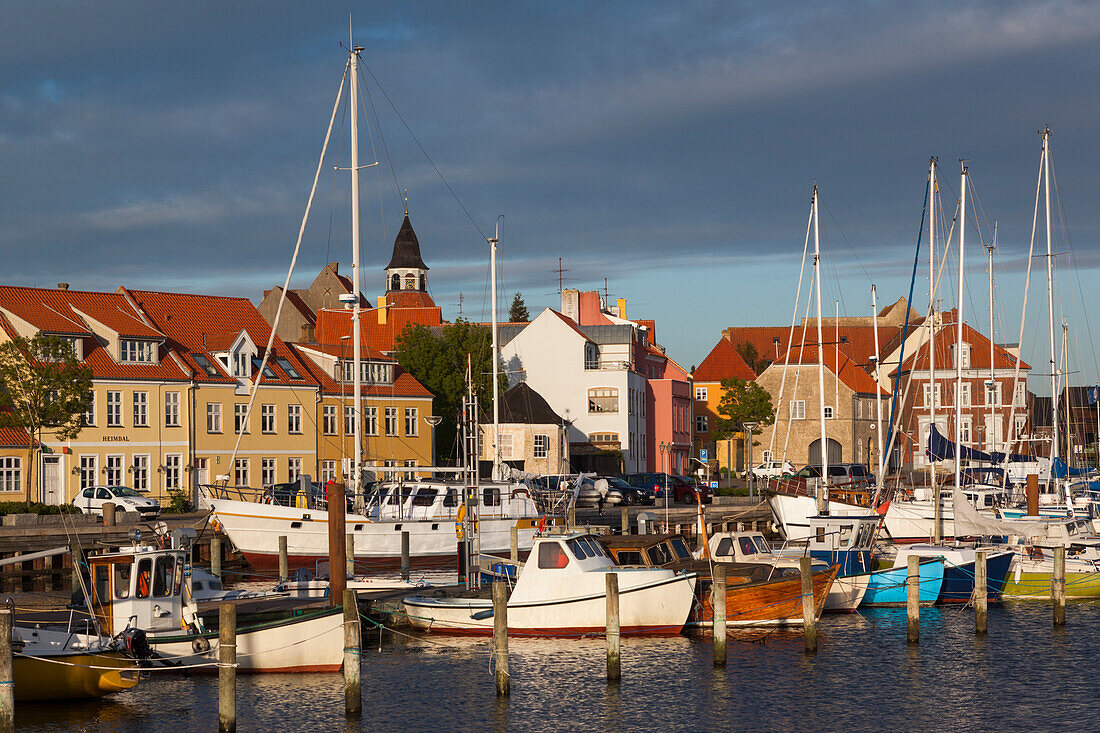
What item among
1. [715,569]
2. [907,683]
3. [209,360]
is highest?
[209,360]

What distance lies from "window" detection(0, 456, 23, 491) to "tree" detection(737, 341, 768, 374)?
92412 millimetres

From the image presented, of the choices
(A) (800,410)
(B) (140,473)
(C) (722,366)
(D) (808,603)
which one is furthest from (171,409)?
(C) (722,366)

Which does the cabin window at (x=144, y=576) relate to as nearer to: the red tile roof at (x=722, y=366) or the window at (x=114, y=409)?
the window at (x=114, y=409)

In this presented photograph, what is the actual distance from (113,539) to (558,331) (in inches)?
2069

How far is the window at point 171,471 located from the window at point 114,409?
329cm

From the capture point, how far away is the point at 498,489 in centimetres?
5341

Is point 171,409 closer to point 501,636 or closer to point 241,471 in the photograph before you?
point 241,471

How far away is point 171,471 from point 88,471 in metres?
4.73

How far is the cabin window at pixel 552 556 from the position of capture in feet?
111

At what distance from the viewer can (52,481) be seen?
208 ft

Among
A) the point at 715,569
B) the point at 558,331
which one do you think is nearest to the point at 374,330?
the point at 558,331

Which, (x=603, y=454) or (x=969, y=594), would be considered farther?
(x=603, y=454)

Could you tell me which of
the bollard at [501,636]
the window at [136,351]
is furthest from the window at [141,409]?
the bollard at [501,636]

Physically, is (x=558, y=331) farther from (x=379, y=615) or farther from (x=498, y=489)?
(x=379, y=615)
